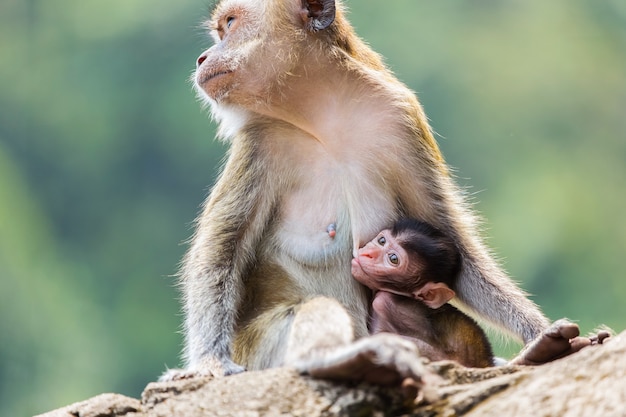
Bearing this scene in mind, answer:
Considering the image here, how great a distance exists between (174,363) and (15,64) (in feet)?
14.2

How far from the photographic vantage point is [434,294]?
16.8ft

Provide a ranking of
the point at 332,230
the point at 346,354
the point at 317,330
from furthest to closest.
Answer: the point at 332,230, the point at 317,330, the point at 346,354

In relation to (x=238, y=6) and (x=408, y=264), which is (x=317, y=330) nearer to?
(x=408, y=264)

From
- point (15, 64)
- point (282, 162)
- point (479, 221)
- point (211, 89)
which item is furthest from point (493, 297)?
point (15, 64)

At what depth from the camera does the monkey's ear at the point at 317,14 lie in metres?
5.44

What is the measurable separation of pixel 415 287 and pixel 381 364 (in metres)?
1.60

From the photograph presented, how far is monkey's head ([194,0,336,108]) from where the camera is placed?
17.7ft

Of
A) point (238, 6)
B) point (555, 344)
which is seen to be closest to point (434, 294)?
point (555, 344)

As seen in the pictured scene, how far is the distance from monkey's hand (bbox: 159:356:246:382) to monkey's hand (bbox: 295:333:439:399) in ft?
2.79

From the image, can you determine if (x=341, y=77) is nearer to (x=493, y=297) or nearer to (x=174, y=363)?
(x=493, y=297)

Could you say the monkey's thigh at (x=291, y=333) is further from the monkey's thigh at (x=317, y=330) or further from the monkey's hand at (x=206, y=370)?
the monkey's hand at (x=206, y=370)

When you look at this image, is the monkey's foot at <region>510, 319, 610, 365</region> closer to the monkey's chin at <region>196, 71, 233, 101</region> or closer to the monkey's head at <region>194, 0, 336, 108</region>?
the monkey's head at <region>194, 0, 336, 108</region>

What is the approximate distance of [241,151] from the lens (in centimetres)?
545

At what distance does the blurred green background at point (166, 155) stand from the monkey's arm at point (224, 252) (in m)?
5.78
